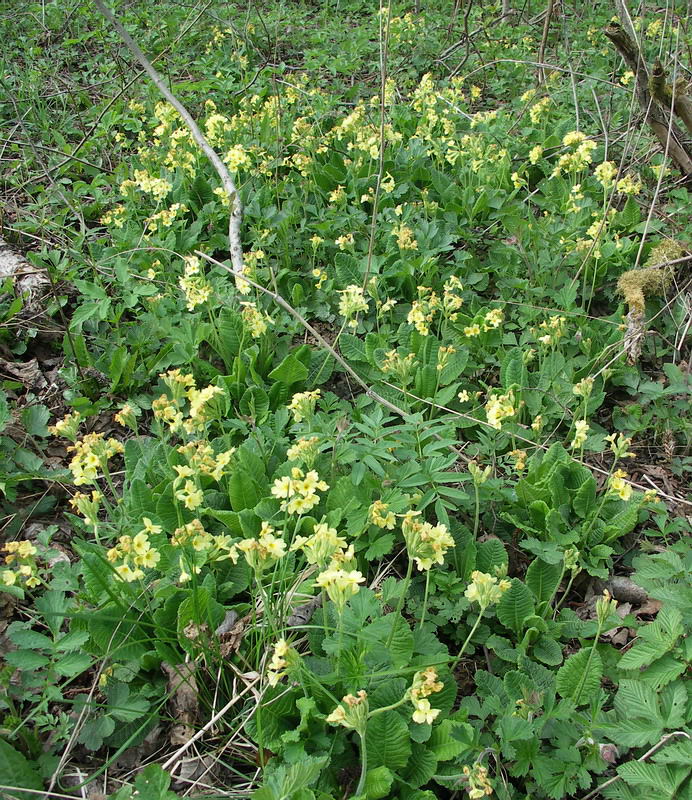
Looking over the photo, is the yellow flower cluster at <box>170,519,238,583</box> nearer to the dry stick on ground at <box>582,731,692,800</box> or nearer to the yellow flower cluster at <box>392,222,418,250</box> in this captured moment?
the dry stick on ground at <box>582,731,692,800</box>

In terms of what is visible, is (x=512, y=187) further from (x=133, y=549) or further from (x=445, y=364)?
(x=133, y=549)

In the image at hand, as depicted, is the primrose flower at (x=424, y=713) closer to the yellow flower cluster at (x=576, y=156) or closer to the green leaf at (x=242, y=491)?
the green leaf at (x=242, y=491)

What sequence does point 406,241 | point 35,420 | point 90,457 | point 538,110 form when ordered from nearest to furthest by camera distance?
1. point 90,457
2. point 35,420
3. point 406,241
4. point 538,110

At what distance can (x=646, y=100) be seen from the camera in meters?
3.77

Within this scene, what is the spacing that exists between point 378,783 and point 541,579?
3.04 ft

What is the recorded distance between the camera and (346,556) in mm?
1685

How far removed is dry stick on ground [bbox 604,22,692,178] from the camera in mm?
3660

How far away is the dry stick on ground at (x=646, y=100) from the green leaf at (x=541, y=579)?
8.61 feet

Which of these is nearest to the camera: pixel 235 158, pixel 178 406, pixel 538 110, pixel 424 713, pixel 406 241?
pixel 424 713

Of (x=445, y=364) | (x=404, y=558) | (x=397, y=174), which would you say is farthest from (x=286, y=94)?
(x=404, y=558)

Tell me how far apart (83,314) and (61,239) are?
1.04 m

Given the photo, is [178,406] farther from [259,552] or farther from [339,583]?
[339,583]

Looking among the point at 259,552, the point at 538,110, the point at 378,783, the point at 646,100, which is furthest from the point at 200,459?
the point at 538,110

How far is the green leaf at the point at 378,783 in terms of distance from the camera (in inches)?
65.9
